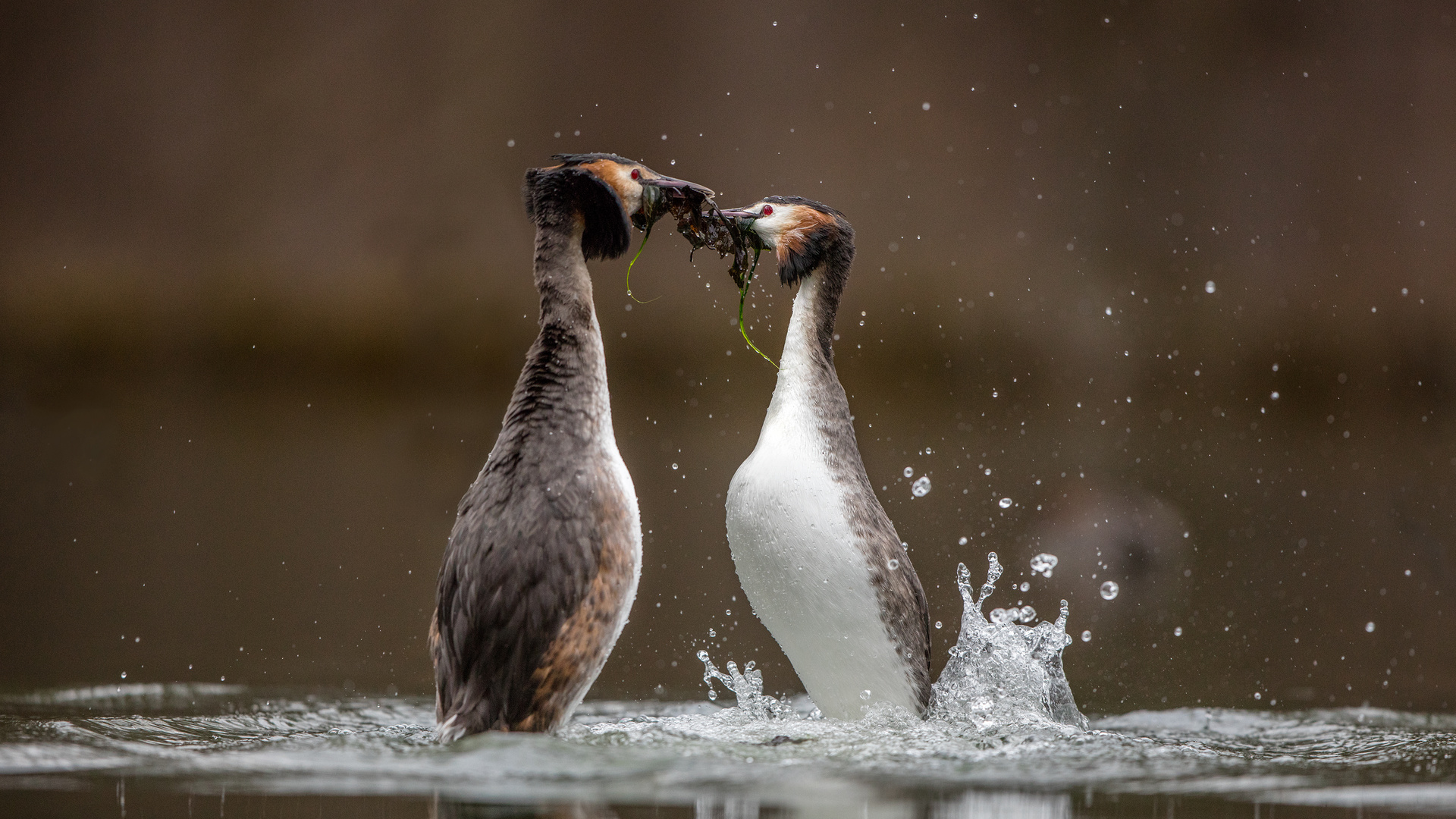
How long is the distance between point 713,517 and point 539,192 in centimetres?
572

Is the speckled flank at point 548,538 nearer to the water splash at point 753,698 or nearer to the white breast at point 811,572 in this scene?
the white breast at point 811,572

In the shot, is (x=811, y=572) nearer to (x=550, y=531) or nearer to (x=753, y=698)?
(x=753, y=698)

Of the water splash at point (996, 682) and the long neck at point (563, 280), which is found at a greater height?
the long neck at point (563, 280)

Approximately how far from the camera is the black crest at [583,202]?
417 cm

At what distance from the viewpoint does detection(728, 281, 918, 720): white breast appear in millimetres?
4312

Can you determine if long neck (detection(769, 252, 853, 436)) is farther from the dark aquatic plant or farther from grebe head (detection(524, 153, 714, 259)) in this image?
grebe head (detection(524, 153, 714, 259))

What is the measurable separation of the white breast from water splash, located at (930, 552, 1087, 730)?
0.87 ft

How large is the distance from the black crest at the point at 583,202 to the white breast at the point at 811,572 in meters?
0.85

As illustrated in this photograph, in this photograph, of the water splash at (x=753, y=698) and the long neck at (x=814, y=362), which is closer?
the long neck at (x=814, y=362)

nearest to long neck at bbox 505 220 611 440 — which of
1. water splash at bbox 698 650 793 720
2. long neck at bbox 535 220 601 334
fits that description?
long neck at bbox 535 220 601 334

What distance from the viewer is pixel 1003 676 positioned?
15.3 feet

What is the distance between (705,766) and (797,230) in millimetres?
2017

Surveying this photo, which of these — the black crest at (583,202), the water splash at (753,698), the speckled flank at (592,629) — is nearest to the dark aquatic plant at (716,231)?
the black crest at (583,202)

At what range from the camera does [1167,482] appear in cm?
989
